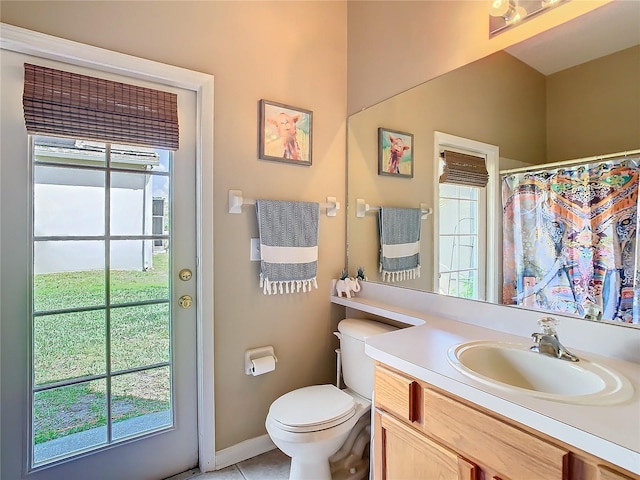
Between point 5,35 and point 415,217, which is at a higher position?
point 5,35

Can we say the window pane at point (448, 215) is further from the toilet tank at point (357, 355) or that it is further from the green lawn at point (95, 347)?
the green lawn at point (95, 347)

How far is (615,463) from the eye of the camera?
664 millimetres

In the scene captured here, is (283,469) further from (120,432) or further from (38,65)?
(38,65)

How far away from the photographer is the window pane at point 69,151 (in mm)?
1398

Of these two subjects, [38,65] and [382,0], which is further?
[382,0]

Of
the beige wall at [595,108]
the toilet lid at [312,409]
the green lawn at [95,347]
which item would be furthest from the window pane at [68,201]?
the beige wall at [595,108]

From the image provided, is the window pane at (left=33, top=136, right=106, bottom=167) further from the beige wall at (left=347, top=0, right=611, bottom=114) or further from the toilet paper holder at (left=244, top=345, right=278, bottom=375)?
the beige wall at (left=347, top=0, right=611, bottom=114)

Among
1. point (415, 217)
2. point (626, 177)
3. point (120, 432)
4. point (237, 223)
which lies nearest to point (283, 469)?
point (120, 432)

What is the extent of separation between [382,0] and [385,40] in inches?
9.3

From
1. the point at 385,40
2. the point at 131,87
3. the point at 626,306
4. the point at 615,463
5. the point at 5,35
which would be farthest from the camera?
the point at 385,40

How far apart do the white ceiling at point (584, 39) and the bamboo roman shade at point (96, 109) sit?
5.26 feet

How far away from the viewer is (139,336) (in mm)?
1612

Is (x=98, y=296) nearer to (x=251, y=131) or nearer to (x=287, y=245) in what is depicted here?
(x=287, y=245)

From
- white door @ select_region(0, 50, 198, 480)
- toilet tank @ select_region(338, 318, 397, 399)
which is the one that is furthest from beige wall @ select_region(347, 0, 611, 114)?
toilet tank @ select_region(338, 318, 397, 399)
